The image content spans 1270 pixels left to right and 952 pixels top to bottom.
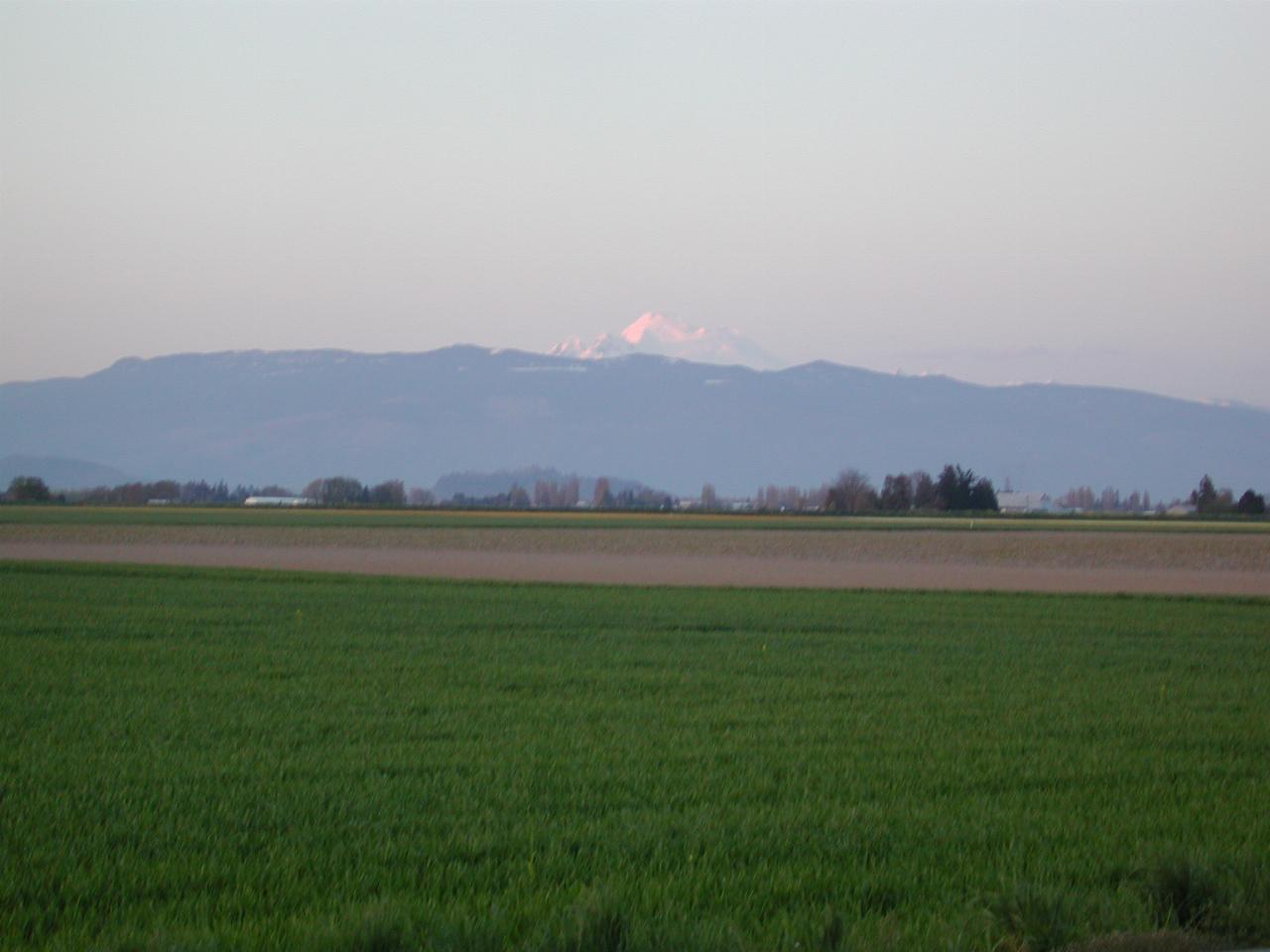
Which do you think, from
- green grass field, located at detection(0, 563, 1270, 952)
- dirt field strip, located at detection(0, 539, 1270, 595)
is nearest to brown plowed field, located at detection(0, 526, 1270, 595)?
dirt field strip, located at detection(0, 539, 1270, 595)

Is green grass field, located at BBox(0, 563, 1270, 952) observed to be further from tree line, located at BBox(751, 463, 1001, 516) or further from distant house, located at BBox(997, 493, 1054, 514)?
distant house, located at BBox(997, 493, 1054, 514)

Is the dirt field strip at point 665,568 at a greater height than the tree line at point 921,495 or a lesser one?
lesser

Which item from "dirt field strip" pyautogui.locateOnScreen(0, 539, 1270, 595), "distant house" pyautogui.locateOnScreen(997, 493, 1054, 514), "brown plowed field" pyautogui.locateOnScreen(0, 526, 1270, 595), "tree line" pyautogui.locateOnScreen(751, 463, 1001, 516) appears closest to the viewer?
"dirt field strip" pyautogui.locateOnScreen(0, 539, 1270, 595)

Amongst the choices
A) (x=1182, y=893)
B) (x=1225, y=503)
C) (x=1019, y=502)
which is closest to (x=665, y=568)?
(x=1182, y=893)

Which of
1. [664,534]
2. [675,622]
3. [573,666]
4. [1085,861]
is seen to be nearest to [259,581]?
[675,622]

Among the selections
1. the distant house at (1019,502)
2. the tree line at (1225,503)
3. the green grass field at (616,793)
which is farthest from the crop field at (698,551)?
the distant house at (1019,502)

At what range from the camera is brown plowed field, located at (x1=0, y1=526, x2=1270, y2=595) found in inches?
1624

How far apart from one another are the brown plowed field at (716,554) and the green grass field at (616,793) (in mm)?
20645

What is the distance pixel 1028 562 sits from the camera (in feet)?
173

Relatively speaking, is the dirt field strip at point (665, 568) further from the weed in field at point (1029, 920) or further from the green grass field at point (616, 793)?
the weed in field at point (1029, 920)

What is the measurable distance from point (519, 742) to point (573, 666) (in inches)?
224

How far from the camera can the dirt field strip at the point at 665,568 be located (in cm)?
3912

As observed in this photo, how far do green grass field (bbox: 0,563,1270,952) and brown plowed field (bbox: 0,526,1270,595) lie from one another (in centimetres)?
2065

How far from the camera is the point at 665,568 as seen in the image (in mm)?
45844
